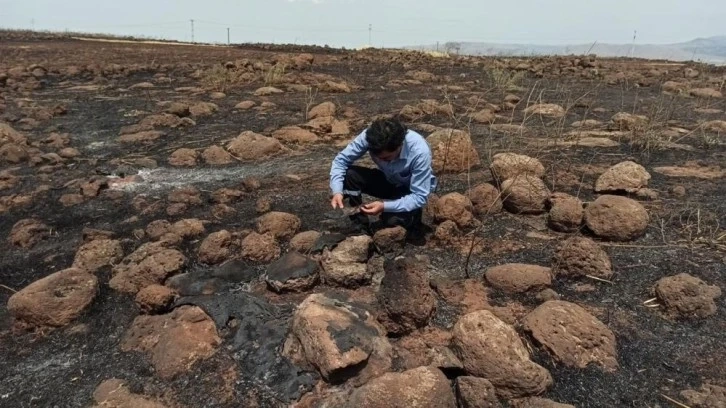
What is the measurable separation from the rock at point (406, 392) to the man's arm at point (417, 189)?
143 cm

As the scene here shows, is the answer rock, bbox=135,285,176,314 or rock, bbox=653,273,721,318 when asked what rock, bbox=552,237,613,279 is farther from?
rock, bbox=135,285,176,314

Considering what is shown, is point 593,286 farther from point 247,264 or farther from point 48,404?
point 48,404

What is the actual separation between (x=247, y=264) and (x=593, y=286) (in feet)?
6.61

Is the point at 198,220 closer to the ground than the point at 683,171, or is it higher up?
closer to the ground

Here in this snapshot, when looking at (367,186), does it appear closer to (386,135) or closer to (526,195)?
(386,135)

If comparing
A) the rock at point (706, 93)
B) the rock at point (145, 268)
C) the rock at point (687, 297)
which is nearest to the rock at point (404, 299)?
the rock at point (687, 297)

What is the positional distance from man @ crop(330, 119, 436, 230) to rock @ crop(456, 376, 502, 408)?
140cm

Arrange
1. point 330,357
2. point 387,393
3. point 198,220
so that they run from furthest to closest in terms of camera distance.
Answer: point 198,220 < point 330,357 < point 387,393

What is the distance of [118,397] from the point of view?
229 centimetres

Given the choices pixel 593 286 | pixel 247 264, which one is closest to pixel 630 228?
pixel 593 286

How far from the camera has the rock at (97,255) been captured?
3.36 metres

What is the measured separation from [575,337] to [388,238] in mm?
1350

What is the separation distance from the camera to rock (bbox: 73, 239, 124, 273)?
3.36 meters

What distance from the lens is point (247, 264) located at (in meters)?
3.38
